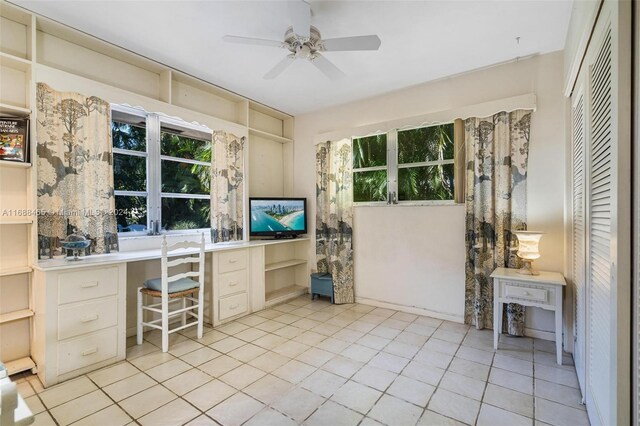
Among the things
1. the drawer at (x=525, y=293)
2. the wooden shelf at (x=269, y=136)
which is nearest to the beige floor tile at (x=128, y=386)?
the drawer at (x=525, y=293)

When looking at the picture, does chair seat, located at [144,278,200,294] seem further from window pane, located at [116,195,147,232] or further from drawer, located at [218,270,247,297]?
window pane, located at [116,195,147,232]

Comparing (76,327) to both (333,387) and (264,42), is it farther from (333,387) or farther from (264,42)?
(264,42)

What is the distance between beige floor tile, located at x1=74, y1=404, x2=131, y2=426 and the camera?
1749 mm

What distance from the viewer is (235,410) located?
73.6 inches

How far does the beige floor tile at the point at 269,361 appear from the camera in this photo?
7.81 feet

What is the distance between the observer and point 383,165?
12.6 ft

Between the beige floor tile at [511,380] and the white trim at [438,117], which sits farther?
the white trim at [438,117]

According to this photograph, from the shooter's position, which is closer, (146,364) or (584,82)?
(584,82)

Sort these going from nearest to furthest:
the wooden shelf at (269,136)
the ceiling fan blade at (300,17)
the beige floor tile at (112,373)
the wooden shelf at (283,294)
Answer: the ceiling fan blade at (300,17) < the beige floor tile at (112,373) < the wooden shelf at (283,294) < the wooden shelf at (269,136)

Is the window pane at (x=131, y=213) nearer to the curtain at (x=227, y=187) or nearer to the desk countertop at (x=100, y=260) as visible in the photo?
the desk countertop at (x=100, y=260)

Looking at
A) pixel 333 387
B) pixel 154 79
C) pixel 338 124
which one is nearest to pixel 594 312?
pixel 333 387

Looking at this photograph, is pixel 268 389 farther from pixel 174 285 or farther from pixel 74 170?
pixel 74 170

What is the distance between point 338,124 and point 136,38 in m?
2.45

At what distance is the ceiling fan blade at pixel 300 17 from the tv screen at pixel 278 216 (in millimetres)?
2305
